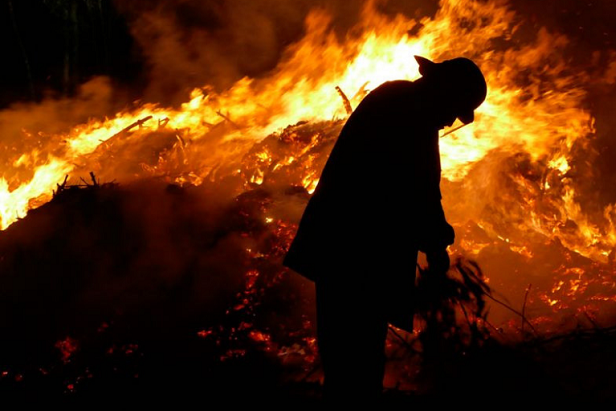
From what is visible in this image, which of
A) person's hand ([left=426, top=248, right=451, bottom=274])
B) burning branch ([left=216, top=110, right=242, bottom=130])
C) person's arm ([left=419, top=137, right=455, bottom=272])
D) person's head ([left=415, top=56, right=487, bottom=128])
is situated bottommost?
person's hand ([left=426, top=248, right=451, bottom=274])

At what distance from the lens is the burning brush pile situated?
3695 mm

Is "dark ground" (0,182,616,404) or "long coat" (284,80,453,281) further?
"dark ground" (0,182,616,404)

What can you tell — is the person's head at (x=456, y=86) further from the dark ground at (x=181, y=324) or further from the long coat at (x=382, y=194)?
the dark ground at (x=181, y=324)

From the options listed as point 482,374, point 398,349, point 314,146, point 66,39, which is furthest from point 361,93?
point 66,39

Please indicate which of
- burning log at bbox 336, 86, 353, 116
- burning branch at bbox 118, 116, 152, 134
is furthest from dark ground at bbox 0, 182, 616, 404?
burning branch at bbox 118, 116, 152, 134

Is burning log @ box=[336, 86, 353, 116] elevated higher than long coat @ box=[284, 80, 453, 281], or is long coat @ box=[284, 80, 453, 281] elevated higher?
burning log @ box=[336, 86, 353, 116]

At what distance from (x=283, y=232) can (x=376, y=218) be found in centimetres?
356

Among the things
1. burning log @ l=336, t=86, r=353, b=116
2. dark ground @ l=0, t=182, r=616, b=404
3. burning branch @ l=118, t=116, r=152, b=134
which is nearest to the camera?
dark ground @ l=0, t=182, r=616, b=404

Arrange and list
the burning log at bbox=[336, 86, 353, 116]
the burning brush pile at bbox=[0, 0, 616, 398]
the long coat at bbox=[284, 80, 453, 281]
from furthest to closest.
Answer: the burning log at bbox=[336, 86, 353, 116], the burning brush pile at bbox=[0, 0, 616, 398], the long coat at bbox=[284, 80, 453, 281]

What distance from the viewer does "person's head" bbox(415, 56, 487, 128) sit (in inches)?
85.7

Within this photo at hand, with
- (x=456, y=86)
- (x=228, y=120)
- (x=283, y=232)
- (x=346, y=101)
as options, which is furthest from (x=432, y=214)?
(x=228, y=120)

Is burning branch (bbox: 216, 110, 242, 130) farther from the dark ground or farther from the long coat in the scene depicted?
the long coat

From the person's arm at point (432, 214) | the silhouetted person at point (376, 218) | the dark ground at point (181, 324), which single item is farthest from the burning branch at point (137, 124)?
the person's arm at point (432, 214)

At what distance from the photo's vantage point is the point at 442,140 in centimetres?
745
